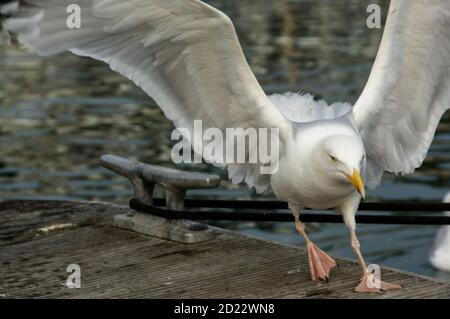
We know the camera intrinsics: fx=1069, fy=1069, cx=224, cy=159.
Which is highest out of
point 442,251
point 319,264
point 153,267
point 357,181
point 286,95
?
point 286,95

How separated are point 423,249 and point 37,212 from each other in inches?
Answer: 177

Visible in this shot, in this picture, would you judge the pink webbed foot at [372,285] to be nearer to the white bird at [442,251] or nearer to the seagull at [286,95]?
the seagull at [286,95]

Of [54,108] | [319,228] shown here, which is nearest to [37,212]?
[319,228]

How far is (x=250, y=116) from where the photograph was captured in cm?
610

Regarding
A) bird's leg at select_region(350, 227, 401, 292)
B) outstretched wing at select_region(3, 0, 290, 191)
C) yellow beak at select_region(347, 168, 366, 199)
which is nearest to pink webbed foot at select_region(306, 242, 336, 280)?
bird's leg at select_region(350, 227, 401, 292)

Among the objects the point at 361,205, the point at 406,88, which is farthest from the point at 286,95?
the point at 361,205

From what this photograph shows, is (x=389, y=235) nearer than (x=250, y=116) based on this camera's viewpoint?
No

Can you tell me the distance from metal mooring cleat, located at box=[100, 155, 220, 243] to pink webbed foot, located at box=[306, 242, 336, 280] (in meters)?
0.95

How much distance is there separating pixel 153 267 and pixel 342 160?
58.6 inches

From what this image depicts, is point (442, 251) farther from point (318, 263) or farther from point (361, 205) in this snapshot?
point (318, 263)

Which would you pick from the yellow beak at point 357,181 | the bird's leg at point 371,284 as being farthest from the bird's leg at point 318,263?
the yellow beak at point 357,181

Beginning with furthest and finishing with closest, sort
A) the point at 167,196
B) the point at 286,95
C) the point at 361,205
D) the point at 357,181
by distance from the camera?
the point at 167,196, the point at 361,205, the point at 286,95, the point at 357,181

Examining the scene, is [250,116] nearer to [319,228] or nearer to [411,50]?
[411,50]

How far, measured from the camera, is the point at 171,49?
5.99 meters
